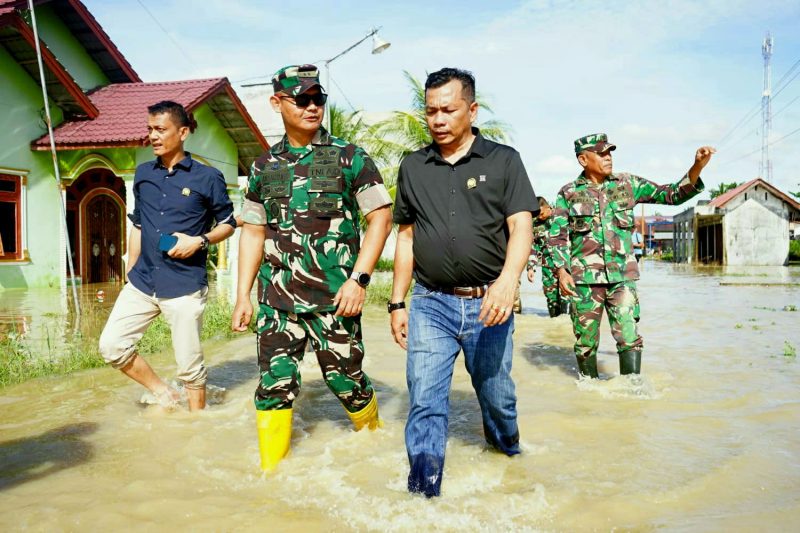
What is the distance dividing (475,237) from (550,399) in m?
2.62

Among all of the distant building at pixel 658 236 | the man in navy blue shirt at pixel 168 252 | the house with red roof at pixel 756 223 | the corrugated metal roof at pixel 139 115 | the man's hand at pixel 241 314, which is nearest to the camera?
the man's hand at pixel 241 314

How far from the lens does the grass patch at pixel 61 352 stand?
229 inches

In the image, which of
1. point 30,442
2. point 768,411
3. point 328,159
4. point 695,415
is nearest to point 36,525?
point 30,442

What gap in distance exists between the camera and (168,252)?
14.4 feet

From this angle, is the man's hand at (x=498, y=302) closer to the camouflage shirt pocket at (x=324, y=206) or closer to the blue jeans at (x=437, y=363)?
the blue jeans at (x=437, y=363)

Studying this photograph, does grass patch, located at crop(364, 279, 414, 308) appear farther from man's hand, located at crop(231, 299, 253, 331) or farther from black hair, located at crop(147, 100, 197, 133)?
man's hand, located at crop(231, 299, 253, 331)

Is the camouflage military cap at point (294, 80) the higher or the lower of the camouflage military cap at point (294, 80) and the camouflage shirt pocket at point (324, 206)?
the higher

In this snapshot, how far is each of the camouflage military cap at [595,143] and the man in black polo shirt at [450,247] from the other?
248 cm

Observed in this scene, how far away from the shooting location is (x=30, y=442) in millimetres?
4180

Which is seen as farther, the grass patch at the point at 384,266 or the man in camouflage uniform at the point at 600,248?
the grass patch at the point at 384,266

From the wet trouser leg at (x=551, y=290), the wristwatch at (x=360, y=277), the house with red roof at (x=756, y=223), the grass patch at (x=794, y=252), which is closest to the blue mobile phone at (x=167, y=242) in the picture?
the wristwatch at (x=360, y=277)

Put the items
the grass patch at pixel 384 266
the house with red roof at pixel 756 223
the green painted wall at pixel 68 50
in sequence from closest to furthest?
1. the green painted wall at pixel 68 50
2. the grass patch at pixel 384 266
3. the house with red roof at pixel 756 223

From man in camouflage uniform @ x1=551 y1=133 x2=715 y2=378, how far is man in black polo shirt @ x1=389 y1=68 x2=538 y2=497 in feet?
7.90

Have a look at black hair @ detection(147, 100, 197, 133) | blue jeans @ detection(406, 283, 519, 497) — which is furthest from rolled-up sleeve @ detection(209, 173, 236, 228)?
blue jeans @ detection(406, 283, 519, 497)
